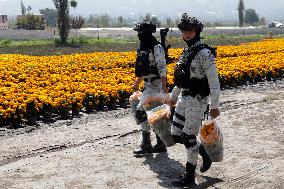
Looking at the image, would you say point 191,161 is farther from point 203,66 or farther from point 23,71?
point 23,71

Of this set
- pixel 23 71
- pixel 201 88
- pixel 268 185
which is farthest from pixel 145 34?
pixel 23 71

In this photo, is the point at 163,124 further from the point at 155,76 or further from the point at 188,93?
the point at 155,76

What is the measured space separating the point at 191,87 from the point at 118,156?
2040 mm

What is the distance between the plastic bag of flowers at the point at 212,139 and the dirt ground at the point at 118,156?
1.29ft

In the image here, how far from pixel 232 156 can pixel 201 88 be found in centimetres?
184

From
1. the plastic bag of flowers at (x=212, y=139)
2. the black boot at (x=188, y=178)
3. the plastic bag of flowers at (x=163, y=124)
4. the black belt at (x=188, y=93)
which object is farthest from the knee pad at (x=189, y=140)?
the plastic bag of flowers at (x=163, y=124)

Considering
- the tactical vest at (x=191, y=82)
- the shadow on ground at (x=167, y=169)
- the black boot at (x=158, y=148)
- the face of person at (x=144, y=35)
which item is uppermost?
the face of person at (x=144, y=35)

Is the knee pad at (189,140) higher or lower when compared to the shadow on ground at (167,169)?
higher

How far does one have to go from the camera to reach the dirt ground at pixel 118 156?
6578 mm

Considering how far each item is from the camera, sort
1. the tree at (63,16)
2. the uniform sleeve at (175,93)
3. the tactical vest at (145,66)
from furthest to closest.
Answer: the tree at (63,16)
the tactical vest at (145,66)
the uniform sleeve at (175,93)

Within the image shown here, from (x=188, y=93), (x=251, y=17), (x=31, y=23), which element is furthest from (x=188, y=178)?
(x=251, y=17)

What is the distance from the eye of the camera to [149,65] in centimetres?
761

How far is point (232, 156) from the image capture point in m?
7.67

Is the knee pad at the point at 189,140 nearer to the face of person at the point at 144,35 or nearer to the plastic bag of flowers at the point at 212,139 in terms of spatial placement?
the plastic bag of flowers at the point at 212,139
